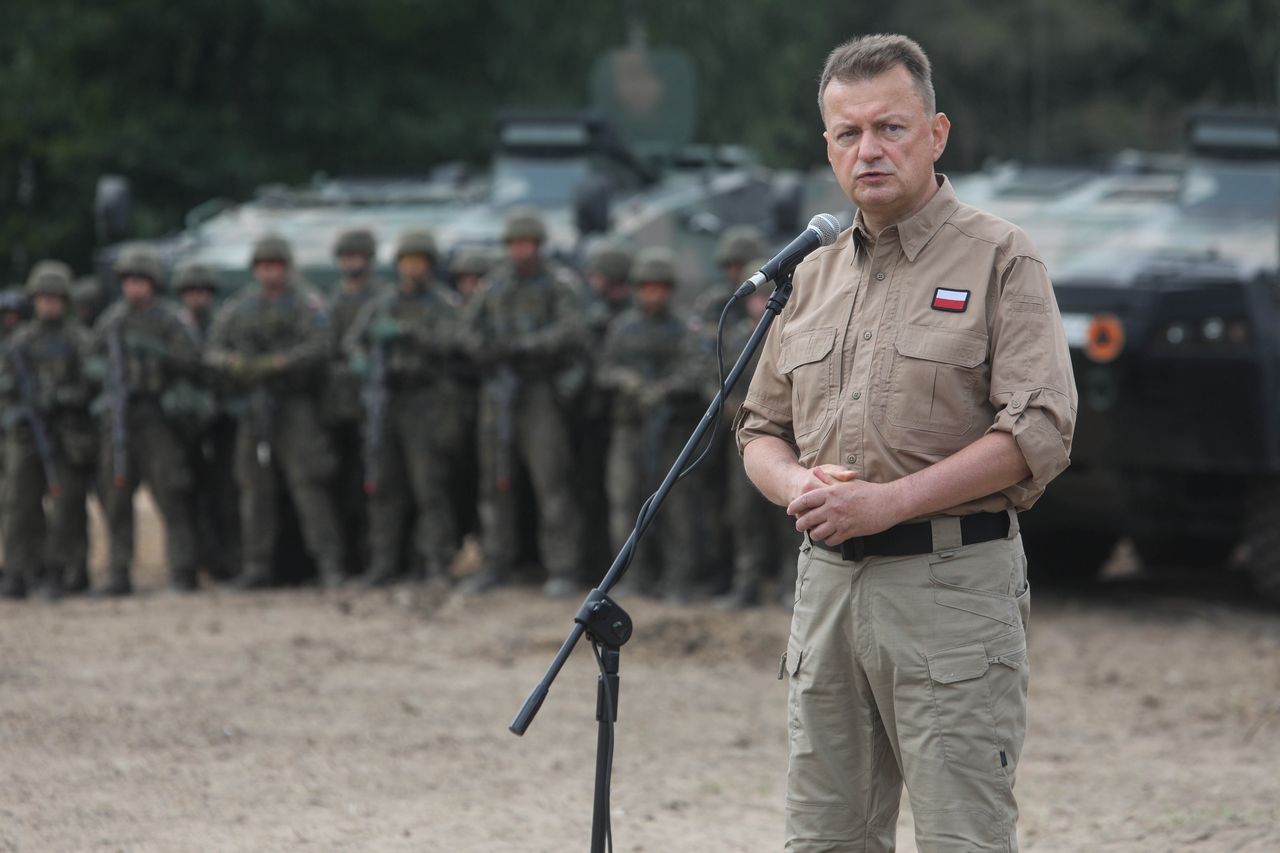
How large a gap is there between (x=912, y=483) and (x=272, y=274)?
7.20 meters

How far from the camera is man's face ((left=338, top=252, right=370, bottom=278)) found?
33.0 ft

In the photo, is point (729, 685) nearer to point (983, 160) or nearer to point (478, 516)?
point (478, 516)

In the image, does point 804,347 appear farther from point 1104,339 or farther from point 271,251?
point 271,251

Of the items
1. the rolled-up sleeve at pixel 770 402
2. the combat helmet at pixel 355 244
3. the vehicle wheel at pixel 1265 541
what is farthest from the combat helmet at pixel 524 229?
the rolled-up sleeve at pixel 770 402

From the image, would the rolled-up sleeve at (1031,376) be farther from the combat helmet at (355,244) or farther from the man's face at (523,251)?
the combat helmet at (355,244)

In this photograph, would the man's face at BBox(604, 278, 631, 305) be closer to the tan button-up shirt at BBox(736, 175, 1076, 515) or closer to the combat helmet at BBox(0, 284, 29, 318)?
the combat helmet at BBox(0, 284, 29, 318)

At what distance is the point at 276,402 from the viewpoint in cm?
974

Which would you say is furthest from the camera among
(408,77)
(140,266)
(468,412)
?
(408,77)

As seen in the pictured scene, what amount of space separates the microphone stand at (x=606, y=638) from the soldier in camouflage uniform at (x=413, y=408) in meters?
6.41

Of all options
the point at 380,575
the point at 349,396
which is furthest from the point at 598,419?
the point at 380,575

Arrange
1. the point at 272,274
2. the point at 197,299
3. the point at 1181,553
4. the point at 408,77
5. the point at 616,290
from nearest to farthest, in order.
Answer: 1. the point at 272,274
2. the point at 616,290
3. the point at 197,299
4. the point at 1181,553
5. the point at 408,77

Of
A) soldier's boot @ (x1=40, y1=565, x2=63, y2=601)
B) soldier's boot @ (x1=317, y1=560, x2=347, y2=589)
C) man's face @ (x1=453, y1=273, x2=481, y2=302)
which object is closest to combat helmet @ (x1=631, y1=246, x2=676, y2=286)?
man's face @ (x1=453, y1=273, x2=481, y2=302)

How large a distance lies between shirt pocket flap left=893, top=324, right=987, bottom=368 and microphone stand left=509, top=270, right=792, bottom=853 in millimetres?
295

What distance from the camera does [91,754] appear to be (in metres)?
6.02
